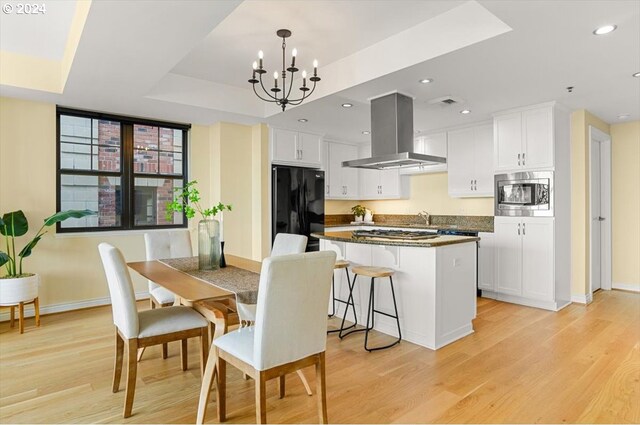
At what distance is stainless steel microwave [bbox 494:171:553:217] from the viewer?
13.6 ft

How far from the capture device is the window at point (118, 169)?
4246 mm

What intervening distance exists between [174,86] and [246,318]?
2982 millimetres

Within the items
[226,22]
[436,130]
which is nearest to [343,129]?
[436,130]

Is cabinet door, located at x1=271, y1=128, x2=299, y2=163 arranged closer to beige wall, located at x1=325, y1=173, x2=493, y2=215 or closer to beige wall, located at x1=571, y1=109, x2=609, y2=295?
beige wall, located at x1=325, y1=173, x2=493, y2=215

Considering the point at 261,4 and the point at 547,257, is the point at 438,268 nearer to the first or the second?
the point at 547,257

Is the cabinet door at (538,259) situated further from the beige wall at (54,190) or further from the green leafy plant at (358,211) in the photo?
the beige wall at (54,190)

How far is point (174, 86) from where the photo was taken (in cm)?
395

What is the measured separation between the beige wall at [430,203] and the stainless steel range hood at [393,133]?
6.96 ft

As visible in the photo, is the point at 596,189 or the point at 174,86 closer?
the point at 174,86

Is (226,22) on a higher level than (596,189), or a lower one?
higher

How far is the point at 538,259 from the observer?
13.8 feet

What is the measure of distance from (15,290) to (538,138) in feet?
18.5

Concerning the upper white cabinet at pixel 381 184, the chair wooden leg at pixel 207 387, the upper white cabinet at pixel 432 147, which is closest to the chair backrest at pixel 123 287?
the chair wooden leg at pixel 207 387

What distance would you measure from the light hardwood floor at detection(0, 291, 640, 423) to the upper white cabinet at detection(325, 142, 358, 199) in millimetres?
3270
